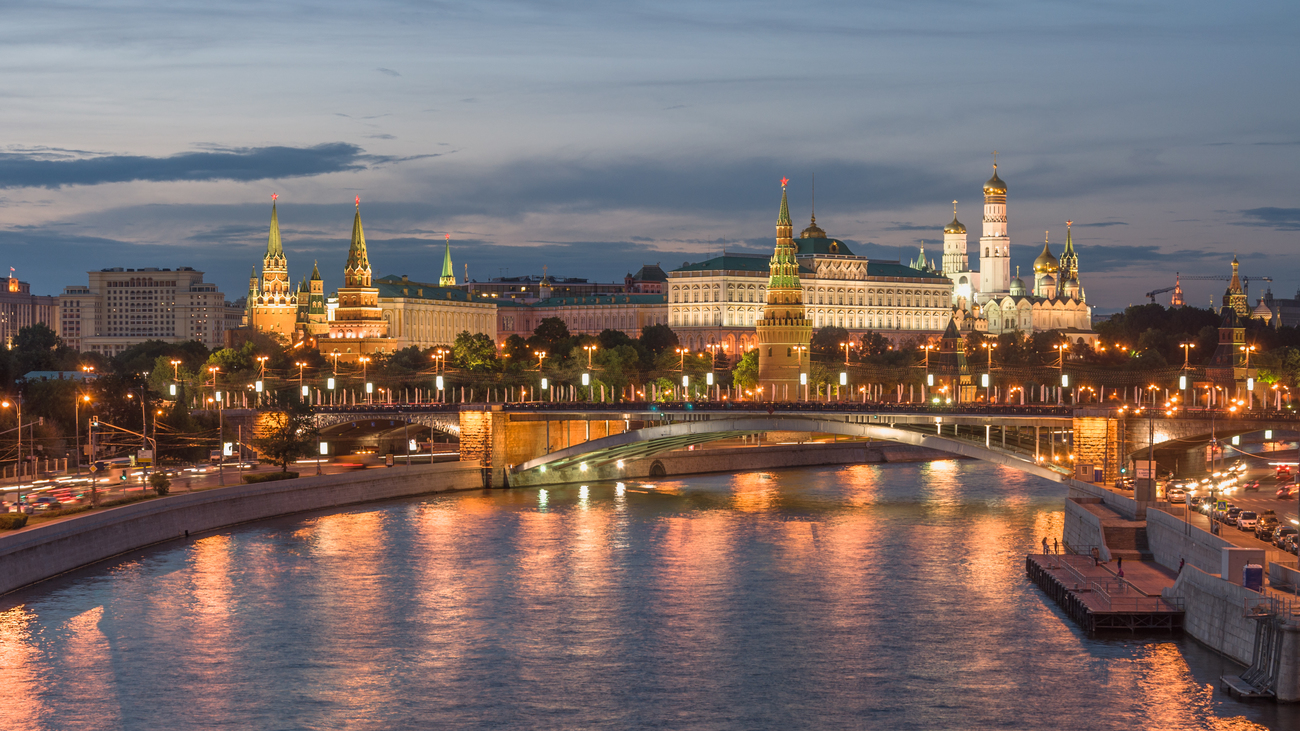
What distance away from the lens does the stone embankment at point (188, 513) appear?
42.6m

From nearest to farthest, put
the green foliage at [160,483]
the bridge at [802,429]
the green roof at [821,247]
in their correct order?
the green foliage at [160,483], the bridge at [802,429], the green roof at [821,247]

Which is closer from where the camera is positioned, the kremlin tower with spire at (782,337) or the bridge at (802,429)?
the bridge at (802,429)

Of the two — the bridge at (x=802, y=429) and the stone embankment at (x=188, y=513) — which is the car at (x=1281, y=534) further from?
the stone embankment at (x=188, y=513)

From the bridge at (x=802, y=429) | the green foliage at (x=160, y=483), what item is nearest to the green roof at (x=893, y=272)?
the bridge at (x=802, y=429)

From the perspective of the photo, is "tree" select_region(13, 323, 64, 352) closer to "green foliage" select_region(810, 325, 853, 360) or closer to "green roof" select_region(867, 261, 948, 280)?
"green foliage" select_region(810, 325, 853, 360)

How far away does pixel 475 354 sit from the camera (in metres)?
132

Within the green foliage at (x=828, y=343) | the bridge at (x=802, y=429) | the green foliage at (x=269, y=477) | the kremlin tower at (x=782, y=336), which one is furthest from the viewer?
the green foliage at (x=828, y=343)

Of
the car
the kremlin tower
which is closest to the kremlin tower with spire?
the kremlin tower

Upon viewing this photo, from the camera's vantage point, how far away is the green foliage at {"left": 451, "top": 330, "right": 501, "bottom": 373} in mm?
122250

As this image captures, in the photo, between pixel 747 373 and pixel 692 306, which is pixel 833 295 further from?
pixel 747 373

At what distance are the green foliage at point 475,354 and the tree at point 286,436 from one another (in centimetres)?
3309

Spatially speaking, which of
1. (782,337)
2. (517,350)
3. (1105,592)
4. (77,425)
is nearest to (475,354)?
(517,350)

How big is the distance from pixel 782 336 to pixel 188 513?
63.7 meters

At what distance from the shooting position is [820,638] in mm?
37594
